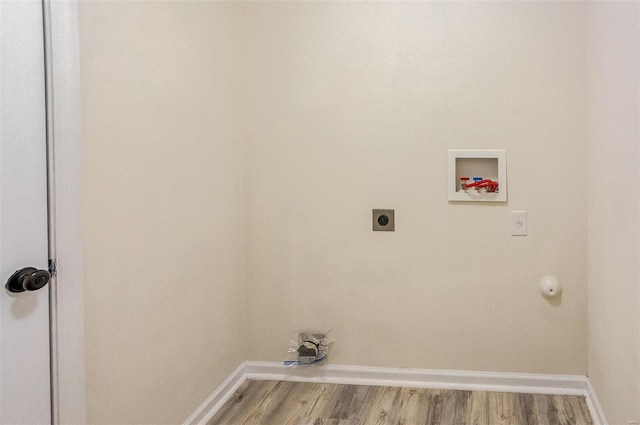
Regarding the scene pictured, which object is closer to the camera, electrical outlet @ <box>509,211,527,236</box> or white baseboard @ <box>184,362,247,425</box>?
white baseboard @ <box>184,362,247,425</box>

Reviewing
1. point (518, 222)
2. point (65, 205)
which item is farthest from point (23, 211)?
point (518, 222)

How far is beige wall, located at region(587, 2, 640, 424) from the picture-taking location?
1.63 metres

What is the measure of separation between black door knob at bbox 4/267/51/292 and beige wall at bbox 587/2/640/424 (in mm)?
1667

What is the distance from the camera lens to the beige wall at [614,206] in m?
1.63

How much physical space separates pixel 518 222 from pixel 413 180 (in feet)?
1.76

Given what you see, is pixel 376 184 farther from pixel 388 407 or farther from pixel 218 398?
pixel 218 398

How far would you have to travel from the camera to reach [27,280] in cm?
127

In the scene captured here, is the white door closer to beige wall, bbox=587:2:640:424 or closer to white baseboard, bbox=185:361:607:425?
white baseboard, bbox=185:361:607:425

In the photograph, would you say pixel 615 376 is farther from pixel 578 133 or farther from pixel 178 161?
pixel 178 161

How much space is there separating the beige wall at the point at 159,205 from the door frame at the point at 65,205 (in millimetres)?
55

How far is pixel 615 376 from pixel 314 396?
4.23 ft

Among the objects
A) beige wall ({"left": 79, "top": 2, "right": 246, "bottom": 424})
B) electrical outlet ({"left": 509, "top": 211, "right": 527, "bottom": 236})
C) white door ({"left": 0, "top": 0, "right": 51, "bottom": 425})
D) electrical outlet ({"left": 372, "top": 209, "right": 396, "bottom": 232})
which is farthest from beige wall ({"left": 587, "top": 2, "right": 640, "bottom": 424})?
white door ({"left": 0, "top": 0, "right": 51, "bottom": 425})

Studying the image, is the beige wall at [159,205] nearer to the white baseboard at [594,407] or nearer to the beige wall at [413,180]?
the beige wall at [413,180]

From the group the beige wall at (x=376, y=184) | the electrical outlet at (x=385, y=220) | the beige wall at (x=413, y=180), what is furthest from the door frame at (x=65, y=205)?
the electrical outlet at (x=385, y=220)
